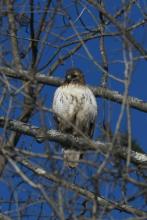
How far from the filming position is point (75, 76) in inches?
366

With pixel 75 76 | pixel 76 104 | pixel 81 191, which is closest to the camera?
pixel 81 191

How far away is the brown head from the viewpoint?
916 cm

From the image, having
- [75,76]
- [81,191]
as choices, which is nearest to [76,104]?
[75,76]

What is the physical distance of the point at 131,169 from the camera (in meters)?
5.19

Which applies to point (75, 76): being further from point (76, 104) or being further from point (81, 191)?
point (81, 191)

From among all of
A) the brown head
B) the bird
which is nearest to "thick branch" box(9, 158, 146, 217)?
the bird

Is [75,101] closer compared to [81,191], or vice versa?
[81,191]

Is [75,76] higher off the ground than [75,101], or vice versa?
[75,76]

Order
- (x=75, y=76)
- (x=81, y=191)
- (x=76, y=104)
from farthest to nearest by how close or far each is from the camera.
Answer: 1. (x=75, y=76)
2. (x=76, y=104)
3. (x=81, y=191)

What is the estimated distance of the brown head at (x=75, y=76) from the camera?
9.16m

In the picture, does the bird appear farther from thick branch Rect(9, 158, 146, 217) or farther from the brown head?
thick branch Rect(9, 158, 146, 217)

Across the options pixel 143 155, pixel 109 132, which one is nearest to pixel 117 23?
pixel 109 132

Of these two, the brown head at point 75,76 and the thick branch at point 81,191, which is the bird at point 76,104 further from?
the thick branch at point 81,191

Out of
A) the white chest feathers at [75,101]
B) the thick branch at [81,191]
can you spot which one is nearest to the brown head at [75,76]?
the white chest feathers at [75,101]
